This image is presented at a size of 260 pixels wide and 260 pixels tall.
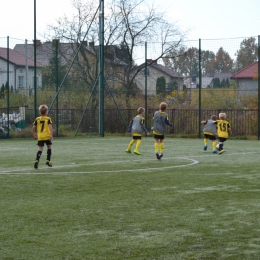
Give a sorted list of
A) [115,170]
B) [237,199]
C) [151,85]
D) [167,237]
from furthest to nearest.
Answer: [151,85], [115,170], [237,199], [167,237]

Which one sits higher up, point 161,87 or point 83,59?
point 83,59

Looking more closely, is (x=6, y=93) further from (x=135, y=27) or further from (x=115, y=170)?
(x=115, y=170)

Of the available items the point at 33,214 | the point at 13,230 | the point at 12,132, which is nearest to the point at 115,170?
the point at 33,214

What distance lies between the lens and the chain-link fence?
1144 inches

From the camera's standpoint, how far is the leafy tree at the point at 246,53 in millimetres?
28766

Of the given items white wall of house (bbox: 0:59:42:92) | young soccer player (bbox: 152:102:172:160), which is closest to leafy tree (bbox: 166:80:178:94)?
white wall of house (bbox: 0:59:42:92)

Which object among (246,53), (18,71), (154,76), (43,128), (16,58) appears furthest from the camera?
(18,71)

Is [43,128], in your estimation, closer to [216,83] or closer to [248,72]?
[216,83]

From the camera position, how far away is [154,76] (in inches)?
1252

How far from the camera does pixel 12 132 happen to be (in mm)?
28453

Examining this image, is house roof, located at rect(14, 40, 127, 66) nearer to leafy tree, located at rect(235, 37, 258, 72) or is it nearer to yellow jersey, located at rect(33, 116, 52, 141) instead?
leafy tree, located at rect(235, 37, 258, 72)

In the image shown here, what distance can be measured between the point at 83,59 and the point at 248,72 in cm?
828

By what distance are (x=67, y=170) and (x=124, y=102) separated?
1837cm

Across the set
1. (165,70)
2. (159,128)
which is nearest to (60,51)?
(165,70)
